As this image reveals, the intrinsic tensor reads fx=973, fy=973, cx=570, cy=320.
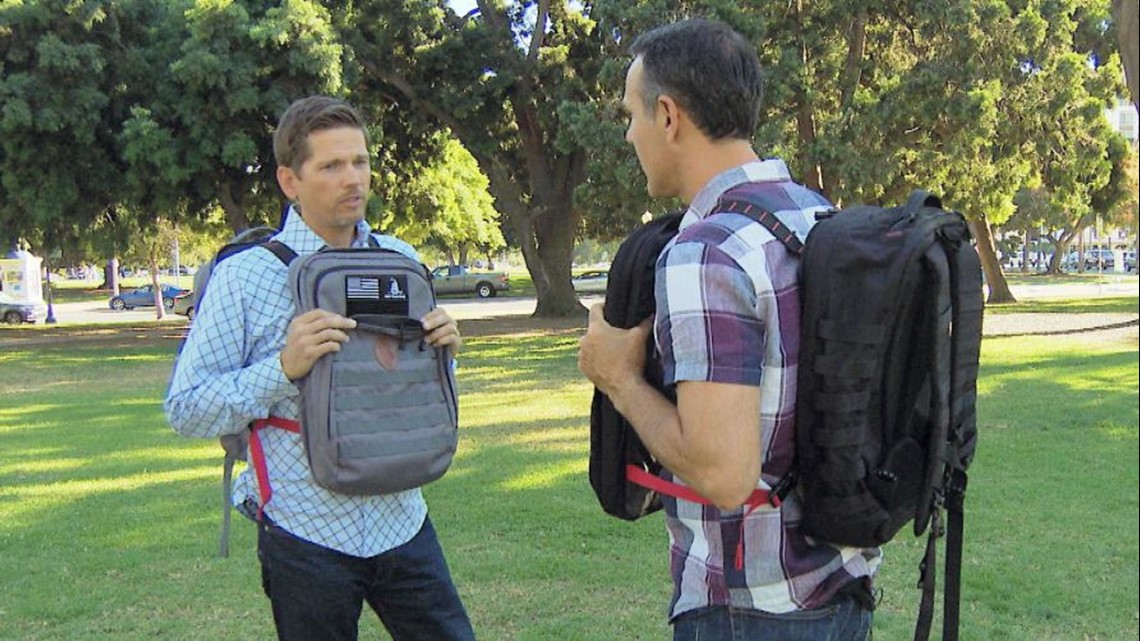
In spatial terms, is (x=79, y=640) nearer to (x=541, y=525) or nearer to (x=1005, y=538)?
(x=541, y=525)

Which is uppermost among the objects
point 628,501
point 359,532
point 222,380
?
point 222,380

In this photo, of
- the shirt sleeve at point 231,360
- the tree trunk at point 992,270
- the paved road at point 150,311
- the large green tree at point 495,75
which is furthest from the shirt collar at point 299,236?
the tree trunk at point 992,270

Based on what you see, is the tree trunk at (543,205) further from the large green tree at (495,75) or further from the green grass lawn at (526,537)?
the green grass lawn at (526,537)

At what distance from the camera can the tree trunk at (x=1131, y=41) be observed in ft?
3.60

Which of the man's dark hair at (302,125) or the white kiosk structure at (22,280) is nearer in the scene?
the man's dark hair at (302,125)

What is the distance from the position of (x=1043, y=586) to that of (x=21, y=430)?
991 cm

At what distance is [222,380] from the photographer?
244 centimetres

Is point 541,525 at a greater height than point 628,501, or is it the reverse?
point 628,501

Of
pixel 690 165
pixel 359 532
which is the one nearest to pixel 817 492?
pixel 690 165

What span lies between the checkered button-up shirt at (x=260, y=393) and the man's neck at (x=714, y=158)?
118 cm

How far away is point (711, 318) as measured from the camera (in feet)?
5.35

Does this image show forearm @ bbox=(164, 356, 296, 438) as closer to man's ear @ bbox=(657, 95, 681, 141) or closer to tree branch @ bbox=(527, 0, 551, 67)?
man's ear @ bbox=(657, 95, 681, 141)

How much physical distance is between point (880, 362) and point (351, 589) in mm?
1568

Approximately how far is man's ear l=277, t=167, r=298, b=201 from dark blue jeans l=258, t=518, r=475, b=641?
2.90 feet
